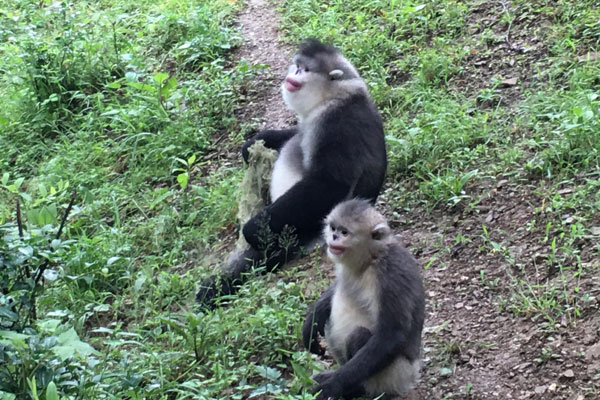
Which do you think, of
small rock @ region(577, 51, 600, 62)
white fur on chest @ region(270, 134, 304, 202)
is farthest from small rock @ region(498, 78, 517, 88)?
white fur on chest @ region(270, 134, 304, 202)

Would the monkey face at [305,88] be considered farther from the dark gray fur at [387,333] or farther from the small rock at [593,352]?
the small rock at [593,352]

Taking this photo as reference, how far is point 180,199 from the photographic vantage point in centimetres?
609

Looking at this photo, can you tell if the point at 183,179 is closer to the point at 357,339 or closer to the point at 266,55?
the point at 266,55

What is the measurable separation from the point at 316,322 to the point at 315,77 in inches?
73.5

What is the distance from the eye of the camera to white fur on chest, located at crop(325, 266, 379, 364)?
12.5 ft

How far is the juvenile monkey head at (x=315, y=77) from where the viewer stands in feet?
17.4

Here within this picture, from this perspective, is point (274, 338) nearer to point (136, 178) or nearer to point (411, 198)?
point (411, 198)

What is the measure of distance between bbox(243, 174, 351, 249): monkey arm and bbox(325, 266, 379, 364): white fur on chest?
3.85 ft

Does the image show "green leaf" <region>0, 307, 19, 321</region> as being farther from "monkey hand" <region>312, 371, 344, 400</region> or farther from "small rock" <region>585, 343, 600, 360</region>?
"small rock" <region>585, 343, 600, 360</region>

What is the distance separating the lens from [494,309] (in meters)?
4.48

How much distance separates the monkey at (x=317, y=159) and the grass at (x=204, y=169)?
0.30m

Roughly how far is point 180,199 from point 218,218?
457 millimetres

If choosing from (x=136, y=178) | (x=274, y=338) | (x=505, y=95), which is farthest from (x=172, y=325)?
(x=505, y=95)

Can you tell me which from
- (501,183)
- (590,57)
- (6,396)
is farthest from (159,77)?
(6,396)
